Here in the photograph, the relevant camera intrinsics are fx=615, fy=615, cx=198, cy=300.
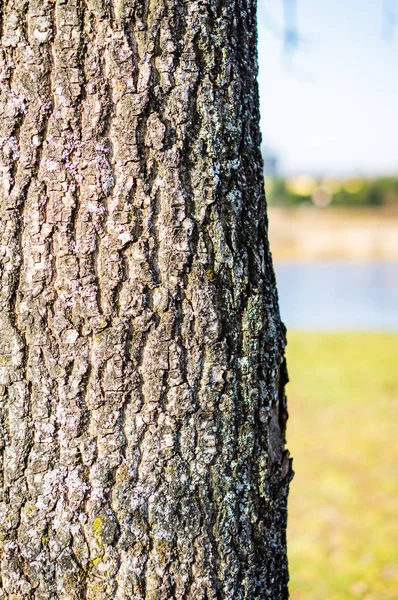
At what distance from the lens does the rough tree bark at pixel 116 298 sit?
1.46 metres

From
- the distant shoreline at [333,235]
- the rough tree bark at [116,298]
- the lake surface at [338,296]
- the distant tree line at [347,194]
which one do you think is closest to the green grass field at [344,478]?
the rough tree bark at [116,298]

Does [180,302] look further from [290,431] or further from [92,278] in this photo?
[290,431]

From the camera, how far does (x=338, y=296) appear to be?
53.7 feet

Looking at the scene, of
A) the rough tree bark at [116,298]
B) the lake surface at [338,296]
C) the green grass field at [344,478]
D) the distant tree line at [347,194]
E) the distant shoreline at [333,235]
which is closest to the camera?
the rough tree bark at [116,298]

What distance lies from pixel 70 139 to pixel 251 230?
516 millimetres

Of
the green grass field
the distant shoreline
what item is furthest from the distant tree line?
the green grass field

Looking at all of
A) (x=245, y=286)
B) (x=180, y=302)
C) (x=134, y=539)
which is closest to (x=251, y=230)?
(x=245, y=286)

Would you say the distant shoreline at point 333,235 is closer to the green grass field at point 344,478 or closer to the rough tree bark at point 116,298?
the green grass field at point 344,478

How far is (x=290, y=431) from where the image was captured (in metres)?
6.29

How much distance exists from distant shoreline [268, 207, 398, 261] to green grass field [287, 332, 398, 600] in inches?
711

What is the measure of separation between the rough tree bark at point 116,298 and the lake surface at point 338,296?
10.8 m

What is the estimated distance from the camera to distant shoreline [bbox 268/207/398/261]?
27384 millimetres

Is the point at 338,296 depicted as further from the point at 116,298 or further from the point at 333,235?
the point at 116,298

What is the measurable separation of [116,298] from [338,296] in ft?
50.5
